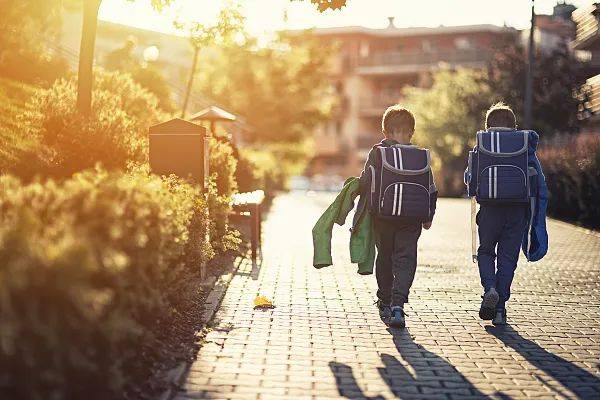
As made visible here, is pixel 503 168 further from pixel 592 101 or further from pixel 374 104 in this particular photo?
pixel 374 104

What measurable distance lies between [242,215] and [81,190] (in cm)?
978

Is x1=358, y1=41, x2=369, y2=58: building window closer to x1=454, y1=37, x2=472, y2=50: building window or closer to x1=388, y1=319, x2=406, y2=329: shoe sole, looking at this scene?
x1=454, y1=37, x2=472, y2=50: building window

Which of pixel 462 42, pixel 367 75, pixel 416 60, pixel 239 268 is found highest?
pixel 462 42

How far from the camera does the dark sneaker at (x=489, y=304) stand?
812 centimetres

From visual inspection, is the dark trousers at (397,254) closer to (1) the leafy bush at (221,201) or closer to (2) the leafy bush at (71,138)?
(1) the leafy bush at (221,201)

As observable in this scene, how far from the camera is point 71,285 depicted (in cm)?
373

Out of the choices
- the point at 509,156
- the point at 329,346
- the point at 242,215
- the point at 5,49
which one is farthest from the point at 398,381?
the point at 5,49

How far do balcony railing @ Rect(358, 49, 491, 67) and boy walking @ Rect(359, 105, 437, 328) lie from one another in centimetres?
6314

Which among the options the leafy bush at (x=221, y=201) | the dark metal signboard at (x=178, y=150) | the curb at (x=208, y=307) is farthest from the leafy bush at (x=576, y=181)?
the dark metal signboard at (x=178, y=150)

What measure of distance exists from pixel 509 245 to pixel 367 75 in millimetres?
72291

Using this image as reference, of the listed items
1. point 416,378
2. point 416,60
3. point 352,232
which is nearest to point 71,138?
point 352,232

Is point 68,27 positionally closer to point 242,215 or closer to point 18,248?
point 242,215

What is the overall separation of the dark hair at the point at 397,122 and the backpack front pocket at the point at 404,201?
0.49 meters

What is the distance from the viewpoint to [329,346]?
23.5 feet
